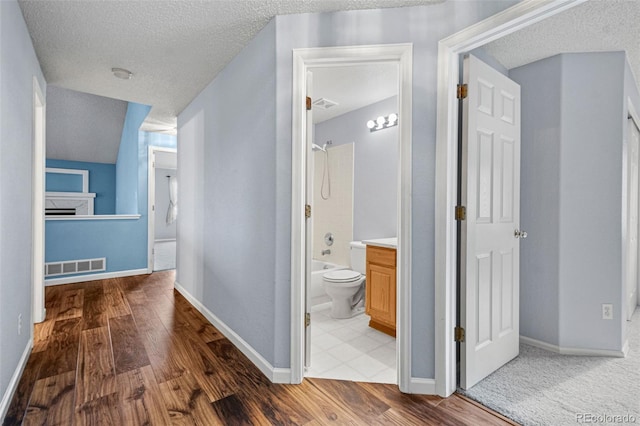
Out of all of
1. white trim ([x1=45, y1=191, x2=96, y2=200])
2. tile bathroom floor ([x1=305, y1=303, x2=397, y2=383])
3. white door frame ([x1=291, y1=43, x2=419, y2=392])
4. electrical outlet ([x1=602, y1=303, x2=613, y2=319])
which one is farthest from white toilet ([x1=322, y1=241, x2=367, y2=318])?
white trim ([x1=45, y1=191, x2=96, y2=200])

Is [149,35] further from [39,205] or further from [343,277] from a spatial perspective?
[343,277]

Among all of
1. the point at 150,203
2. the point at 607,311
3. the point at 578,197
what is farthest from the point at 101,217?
the point at 607,311

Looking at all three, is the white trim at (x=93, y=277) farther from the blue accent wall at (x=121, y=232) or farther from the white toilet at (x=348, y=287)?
the white toilet at (x=348, y=287)

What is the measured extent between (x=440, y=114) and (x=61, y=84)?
11.7 feet

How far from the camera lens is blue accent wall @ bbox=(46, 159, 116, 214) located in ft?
22.1

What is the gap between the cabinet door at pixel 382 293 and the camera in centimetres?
247

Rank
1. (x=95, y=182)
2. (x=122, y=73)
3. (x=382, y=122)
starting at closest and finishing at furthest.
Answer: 1. (x=122, y=73)
2. (x=382, y=122)
3. (x=95, y=182)

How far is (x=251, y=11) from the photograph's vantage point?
181cm

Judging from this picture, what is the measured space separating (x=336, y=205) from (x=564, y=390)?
2.86 meters

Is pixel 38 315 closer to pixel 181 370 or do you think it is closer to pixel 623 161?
pixel 181 370

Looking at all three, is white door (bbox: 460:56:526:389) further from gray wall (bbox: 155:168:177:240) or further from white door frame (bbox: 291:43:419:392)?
gray wall (bbox: 155:168:177:240)

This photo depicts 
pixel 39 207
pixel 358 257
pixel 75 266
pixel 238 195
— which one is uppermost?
pixel 238 195

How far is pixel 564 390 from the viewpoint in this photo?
5.76 ft

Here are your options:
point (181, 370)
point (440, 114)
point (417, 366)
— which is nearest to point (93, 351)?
point (181, 370)
